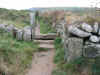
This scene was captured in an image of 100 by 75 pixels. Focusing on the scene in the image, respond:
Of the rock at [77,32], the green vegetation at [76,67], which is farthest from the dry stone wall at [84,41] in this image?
the green vegetation at [76,67]

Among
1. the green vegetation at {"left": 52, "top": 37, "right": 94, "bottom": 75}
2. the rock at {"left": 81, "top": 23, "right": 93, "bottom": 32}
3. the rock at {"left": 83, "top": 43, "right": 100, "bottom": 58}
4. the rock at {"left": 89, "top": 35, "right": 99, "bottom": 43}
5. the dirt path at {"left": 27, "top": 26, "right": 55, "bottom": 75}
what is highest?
the rock at {"left": 81, "top": 23, "right": 93, "bottom": 32}

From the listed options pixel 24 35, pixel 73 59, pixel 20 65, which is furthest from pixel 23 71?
pixel 24 35

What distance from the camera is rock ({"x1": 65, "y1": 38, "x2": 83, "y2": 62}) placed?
4.78m

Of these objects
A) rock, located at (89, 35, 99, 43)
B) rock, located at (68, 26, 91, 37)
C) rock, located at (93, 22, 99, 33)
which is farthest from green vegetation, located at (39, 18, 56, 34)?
rock, located at (89, 35, 99, 43)

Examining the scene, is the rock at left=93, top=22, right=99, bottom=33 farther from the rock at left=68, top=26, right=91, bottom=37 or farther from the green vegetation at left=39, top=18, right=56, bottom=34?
the green vegetation at left=39, top=18, right=56, bottom=34

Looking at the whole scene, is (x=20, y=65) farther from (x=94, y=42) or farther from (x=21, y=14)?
(x=21, y=14)

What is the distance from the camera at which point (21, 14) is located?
69.9 feet

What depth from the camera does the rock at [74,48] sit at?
4781 mm

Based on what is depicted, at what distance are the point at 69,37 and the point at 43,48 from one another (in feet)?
9.85

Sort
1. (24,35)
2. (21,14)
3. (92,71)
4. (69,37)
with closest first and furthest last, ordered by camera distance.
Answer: (92,71) → (69,37) → (24,35) → (21,14)

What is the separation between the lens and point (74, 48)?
4.91m

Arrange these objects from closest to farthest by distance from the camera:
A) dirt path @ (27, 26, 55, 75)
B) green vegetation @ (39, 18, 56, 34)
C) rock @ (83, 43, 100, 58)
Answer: rock @ (83, 43, 100, 58)
dirt path @ (27, 26, 55, 75)
green vegetation @ (39, 18, 56, 34)

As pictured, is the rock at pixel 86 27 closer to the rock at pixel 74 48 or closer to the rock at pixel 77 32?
the rock at pixel 77 32

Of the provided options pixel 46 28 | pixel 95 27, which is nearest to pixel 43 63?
pixel 95 27
